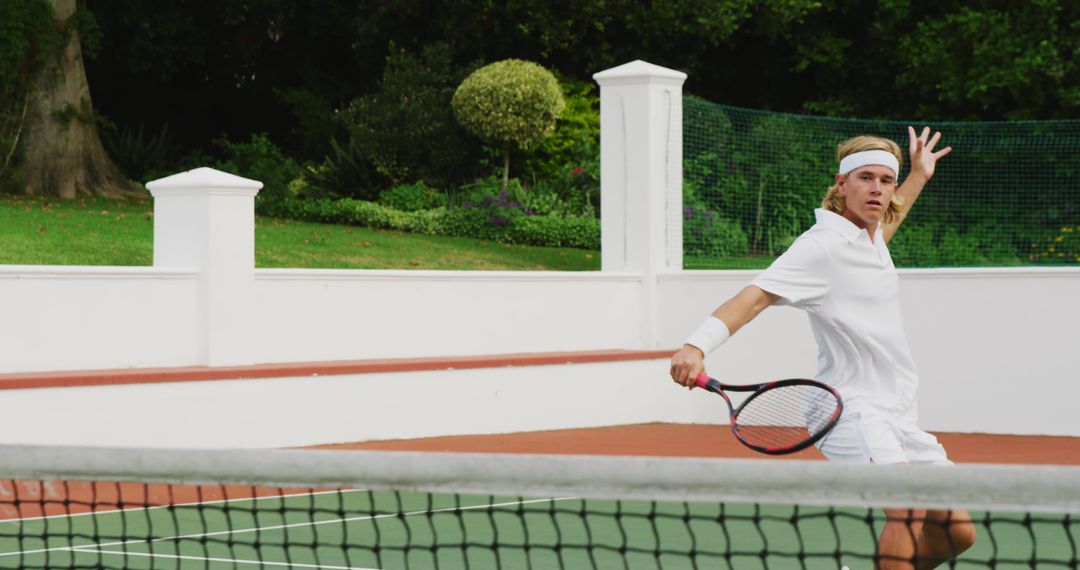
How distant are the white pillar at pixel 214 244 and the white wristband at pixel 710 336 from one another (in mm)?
6676

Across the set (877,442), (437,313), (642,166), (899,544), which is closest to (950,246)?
(642,166)

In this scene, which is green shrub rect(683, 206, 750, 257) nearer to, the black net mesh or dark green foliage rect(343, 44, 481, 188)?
the black net mesh

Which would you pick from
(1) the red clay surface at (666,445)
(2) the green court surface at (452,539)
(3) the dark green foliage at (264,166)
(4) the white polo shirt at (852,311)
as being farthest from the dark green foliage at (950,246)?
(3) the dark green foliage at (264,166)

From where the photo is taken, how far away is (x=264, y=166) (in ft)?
68.9

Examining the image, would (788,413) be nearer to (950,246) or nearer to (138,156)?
(950,246)

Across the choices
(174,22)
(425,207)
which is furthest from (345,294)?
(174,22)

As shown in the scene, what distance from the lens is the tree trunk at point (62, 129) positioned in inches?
792

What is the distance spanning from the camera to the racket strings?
488cm

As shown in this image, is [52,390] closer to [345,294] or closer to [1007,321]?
[345,294]

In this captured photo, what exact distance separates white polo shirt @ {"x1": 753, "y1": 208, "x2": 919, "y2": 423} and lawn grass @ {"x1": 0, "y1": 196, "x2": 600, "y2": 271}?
1043 cm

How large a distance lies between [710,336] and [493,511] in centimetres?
282

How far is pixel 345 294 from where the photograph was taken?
39.0 ft

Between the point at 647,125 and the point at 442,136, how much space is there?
7921 millimetres

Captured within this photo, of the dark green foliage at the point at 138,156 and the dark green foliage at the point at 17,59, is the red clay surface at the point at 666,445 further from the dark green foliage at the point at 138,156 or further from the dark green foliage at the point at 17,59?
the dark green foliage at the point at 138,156
